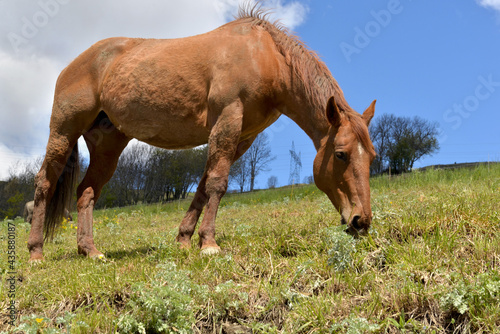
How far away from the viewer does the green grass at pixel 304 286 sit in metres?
2.42

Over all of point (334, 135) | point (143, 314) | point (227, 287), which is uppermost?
point (334, 135)

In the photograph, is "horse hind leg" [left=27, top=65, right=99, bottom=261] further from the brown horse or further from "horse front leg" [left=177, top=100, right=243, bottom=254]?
"horse front leg" [left=177, top=100, right=243, bottom=254]

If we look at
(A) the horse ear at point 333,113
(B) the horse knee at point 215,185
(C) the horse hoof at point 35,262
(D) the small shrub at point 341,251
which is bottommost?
(C) the horse hoof at point 35,262

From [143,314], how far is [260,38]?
3312 millimetres

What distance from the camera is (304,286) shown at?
2.92 m

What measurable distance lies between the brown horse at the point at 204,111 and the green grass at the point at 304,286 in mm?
497

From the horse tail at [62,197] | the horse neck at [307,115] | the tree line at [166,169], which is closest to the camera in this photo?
the horse neck at [307,115]

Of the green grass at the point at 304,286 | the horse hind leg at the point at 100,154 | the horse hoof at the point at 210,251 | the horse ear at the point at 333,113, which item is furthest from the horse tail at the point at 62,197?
the horse ear at the point at 333,113

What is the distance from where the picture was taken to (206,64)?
4.38m

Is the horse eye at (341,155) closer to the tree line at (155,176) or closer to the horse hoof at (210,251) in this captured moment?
the horse hoof at (210,251)

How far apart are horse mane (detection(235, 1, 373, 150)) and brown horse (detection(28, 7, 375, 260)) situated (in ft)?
0.04

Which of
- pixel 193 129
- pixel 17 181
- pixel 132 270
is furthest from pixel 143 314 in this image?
pixel 17 181

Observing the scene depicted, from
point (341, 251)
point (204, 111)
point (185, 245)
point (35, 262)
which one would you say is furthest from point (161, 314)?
point (35, 262)

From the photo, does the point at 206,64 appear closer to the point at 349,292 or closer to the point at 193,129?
the point at 193,129
